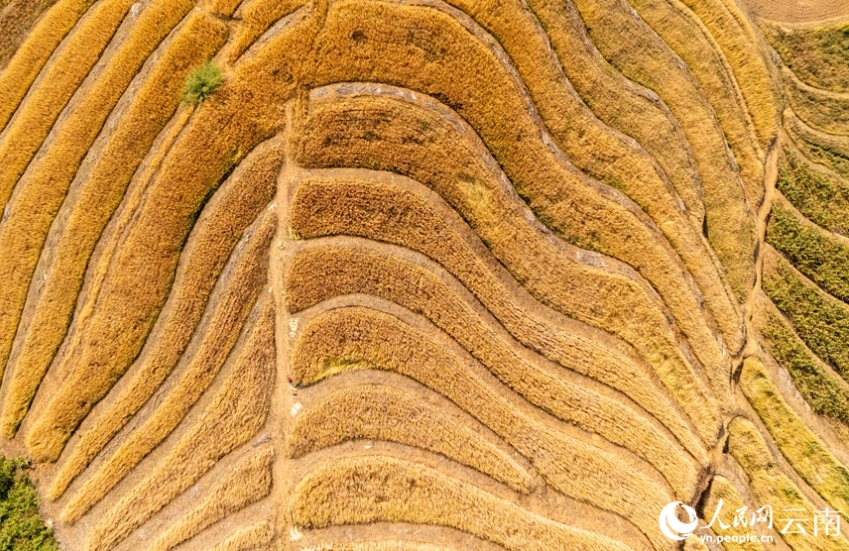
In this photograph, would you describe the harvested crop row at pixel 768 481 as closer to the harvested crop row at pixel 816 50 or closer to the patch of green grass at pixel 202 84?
the harvested crop row at pixel 816 50

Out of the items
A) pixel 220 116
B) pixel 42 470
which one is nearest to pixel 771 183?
pixel 220 116

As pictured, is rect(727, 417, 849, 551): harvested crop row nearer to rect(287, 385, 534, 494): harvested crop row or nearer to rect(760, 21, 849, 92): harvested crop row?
rect(287, 385, 534, 494): harvested crop row

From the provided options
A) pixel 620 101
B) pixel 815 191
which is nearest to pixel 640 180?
pixel 620 101

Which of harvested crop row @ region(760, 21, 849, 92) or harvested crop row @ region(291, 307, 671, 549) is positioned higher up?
harvested crop row @ region(760, 21, 849, 92)

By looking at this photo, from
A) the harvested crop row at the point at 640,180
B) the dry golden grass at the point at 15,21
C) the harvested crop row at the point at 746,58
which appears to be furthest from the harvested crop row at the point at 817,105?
the dry golden grass at the point at 15,21

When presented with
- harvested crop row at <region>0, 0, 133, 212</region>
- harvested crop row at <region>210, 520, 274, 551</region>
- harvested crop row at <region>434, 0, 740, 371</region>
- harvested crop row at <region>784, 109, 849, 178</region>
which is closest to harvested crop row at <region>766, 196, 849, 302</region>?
harvested crop row at <region>784, 109, 849, 178</region>

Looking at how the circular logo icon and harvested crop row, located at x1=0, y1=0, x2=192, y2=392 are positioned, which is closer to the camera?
harvested crop row, located at x1=0, y1=0, x2=192, y2=392
